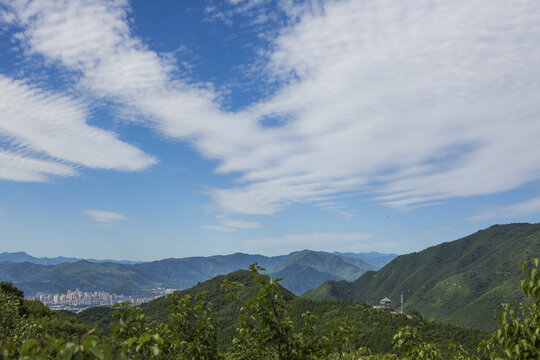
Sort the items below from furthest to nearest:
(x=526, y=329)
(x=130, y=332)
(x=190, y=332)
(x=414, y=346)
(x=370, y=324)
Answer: (x=370, y=324)
(x=414, y=346)
(x=190, y=332)
(x=130, y=332)
(x=526, y=329)

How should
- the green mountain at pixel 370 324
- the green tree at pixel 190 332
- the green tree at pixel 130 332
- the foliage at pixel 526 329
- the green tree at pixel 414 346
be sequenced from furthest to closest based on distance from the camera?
the green mountain at pixel 370 324, the green tree at pixel 414 346, the green tree at pixel 190 332, the green tree at pixel 130 332, the foliage at pixel 526 329

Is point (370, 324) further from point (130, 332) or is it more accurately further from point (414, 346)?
point (130, 332)

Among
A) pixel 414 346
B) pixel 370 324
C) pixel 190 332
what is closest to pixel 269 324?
pixel 190 332

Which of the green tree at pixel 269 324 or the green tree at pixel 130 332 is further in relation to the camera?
the green tree at pixel 269 324

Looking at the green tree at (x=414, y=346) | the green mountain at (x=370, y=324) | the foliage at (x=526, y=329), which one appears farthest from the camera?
the green mountain at (x=370, y=324)

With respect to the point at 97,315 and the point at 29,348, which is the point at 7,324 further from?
the point at 97,315

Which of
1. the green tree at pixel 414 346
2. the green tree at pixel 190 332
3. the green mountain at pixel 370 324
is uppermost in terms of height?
the green tree at pixel 190 332

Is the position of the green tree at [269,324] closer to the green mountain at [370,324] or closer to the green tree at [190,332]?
the green tree at [190,332]

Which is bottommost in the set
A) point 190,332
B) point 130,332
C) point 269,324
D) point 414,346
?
point 414,346

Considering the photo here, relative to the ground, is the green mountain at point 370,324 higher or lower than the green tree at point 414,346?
lower

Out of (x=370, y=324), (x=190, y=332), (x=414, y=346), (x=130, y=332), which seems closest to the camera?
(x=130, y=332)

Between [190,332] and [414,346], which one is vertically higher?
[190,332]

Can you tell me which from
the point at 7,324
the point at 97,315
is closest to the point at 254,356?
the point at 7,324

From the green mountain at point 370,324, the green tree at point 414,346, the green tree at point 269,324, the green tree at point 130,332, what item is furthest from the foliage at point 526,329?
the green mountain at point 370,324
